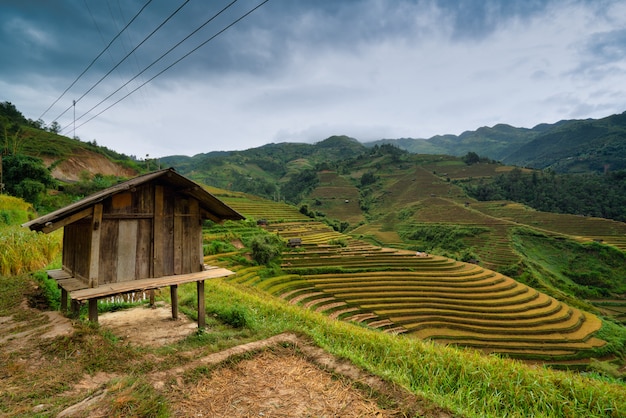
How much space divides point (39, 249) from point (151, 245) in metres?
7.09

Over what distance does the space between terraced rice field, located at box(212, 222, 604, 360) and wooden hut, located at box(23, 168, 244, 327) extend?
51.1 feet

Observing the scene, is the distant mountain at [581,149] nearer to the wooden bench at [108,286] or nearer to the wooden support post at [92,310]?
the wooden bench at [108,286]

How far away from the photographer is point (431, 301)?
87.0 feet

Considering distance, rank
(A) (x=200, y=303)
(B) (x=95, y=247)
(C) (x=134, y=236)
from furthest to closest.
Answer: (A) (x=200, y=303) < (C) (x=134, y=236) < (B) (x=95, y=247)

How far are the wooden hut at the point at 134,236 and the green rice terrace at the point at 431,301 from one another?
1483cm

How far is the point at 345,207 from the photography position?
87.0 metres

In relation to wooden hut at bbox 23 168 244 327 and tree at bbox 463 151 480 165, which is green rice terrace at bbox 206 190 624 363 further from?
tree at bbox 463 151 480 165

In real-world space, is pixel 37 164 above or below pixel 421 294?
above

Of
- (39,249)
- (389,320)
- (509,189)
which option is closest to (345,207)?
(509,189)

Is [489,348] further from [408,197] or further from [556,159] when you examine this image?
[556,159]

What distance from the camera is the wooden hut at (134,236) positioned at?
4.97m

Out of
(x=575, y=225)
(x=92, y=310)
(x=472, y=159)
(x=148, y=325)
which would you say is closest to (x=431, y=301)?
(x=148, y=325)

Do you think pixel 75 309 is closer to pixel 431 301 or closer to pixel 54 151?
pixel 431 301

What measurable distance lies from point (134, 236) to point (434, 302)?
2652 centimetres
